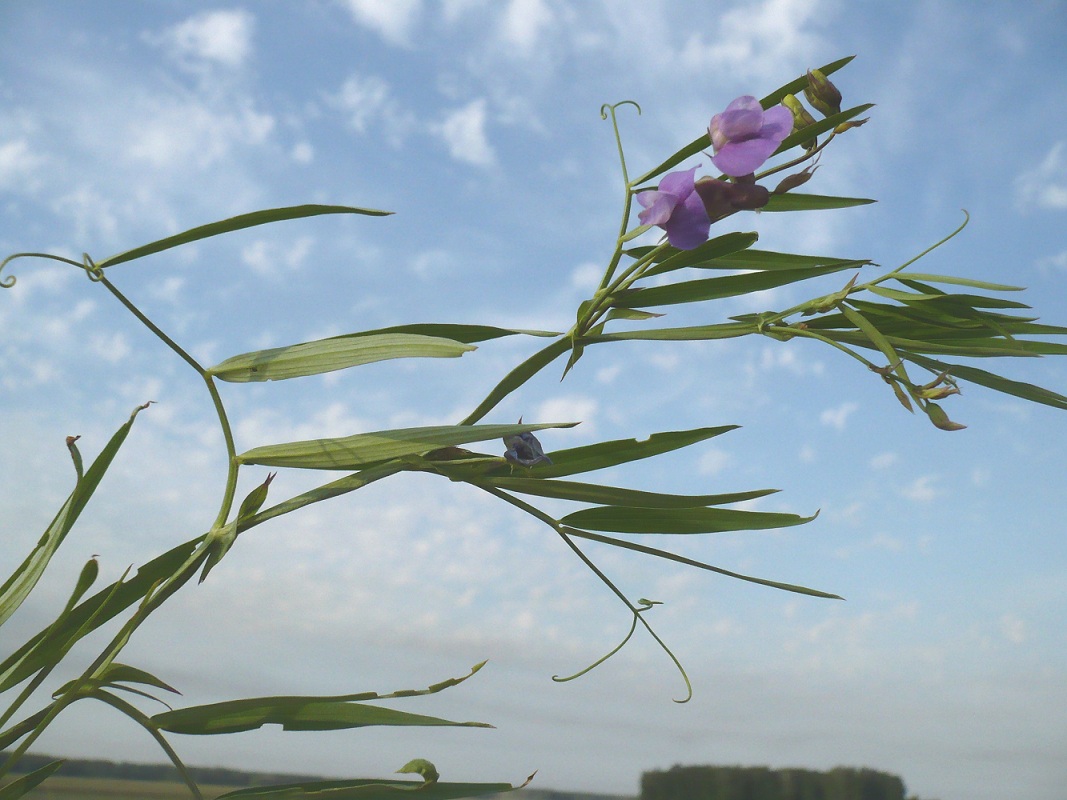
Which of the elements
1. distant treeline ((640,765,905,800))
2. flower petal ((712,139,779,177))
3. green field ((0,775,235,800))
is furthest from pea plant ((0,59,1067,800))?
distant treeline ((640,765,905,800))

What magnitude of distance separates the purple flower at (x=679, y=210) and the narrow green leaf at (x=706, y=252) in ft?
0.11

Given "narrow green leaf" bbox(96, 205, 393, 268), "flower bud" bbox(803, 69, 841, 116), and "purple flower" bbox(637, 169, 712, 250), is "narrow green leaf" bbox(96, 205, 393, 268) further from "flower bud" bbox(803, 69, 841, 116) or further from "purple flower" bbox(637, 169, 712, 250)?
"flower bud" bbox(803, 69, 841, 116)

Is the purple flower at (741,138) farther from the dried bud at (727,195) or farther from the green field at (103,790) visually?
the green field at (103,790)

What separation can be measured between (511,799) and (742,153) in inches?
30.1

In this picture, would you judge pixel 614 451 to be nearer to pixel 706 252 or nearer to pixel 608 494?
pixel 608 494

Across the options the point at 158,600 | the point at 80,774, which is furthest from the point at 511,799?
the point at 158,600

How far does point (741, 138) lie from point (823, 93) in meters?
0.14

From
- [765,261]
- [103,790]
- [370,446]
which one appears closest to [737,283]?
[765,261]

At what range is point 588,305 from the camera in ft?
1.74

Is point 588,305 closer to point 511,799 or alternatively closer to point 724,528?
point 724,528

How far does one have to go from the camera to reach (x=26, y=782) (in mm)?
473

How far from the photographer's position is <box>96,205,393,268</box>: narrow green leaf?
477 mm

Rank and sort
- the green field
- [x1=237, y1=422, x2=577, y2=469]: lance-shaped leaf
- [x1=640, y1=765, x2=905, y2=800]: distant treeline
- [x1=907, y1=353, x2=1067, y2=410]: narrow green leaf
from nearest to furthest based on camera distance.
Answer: [x1=237, y1=422, x2=577, y2=469]: lance-shaped leaf < [x1=907, y1=353, x2=1067, y2=410]: narrow green leaf < the green field < [x1=640, y1=765, x2=905, y2=800]: distant treeline

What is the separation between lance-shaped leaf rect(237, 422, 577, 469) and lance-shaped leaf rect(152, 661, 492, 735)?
0.50 feet
